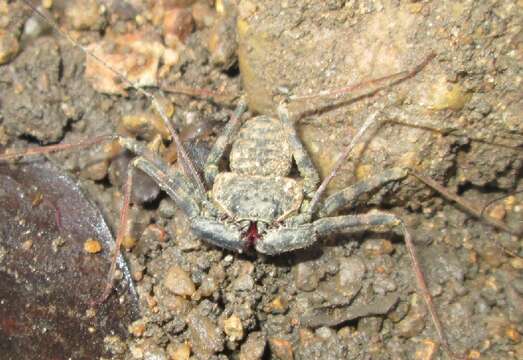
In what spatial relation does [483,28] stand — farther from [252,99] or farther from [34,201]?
[34,201]

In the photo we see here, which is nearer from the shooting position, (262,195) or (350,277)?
(262,195)

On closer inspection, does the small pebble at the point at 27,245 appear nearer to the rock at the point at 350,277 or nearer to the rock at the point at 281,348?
the rock at the point at 281,348

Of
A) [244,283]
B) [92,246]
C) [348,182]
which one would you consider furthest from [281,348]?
[92,246]

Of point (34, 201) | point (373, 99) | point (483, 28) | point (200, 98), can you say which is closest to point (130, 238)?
point (34, 201)

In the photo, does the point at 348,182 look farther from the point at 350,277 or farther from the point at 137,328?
the point at 137,328

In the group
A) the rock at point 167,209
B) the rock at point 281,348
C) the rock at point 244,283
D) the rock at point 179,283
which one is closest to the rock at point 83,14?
the rock at point 167,209

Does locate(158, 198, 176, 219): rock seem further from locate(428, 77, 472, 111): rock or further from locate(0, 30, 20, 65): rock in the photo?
locate(428, 77, 472, 111): rock
